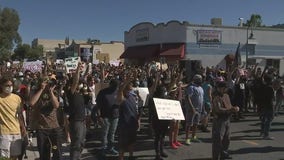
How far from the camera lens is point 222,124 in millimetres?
9078

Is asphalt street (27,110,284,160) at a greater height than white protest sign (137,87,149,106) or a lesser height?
lesser

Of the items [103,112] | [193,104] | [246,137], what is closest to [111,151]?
[103,112]

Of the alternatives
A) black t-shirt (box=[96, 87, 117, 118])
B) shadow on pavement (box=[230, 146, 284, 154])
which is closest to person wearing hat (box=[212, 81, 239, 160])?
shadow on pavement (box=[230, 146, 284, 154])

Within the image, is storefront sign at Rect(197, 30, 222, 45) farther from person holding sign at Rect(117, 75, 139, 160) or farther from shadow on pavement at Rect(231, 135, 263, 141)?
person holding sign at Rect(117, 75, 139, 160)

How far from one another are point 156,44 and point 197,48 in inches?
141

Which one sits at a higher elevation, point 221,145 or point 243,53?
point 243,53

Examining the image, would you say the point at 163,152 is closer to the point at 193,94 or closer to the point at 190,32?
the point at 193,94

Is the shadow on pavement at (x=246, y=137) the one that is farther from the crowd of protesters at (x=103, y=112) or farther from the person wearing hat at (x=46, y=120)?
the person wearing hat at (x=46, y=120)

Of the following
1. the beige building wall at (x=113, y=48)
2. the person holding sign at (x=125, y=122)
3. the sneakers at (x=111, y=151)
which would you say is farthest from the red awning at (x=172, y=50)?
the beige building wall at (x=113, y=48)

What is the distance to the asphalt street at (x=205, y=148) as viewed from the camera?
1005cm

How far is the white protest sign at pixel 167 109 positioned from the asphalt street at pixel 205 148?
2.98 ft

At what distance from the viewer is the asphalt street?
1005 cm

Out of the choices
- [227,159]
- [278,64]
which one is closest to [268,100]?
[227,159]

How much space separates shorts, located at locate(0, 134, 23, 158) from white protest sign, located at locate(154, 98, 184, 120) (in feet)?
10.6
